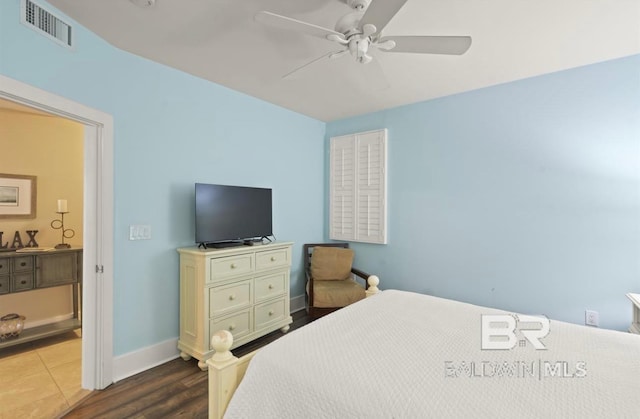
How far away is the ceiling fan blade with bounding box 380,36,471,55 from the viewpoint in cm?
156

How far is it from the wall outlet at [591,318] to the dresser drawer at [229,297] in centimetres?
302

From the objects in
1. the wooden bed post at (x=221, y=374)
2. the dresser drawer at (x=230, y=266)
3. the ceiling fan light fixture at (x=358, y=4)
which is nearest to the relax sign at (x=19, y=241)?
the dresser drawer at (x=230, y=266)

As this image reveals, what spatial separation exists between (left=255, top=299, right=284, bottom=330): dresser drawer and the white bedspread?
1491 millimetres

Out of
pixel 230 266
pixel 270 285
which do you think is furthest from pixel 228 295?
pixel 270 285

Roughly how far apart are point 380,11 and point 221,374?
182 cm

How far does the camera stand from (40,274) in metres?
2.90

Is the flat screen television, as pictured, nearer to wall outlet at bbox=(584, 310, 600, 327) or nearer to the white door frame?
the white door frame

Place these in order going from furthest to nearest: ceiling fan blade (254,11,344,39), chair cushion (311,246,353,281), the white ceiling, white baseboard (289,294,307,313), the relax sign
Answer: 1. white baseboard (289,294,307,313)
2. chair cushion (311,246,353,281)
3. the relax sign
4. the white ceiling
5. ceiling fan blade (254,11,344,39)

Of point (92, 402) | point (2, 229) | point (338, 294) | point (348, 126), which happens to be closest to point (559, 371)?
point (338, 294)

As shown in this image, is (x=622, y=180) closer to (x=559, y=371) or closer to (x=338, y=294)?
(x=559, y=371)

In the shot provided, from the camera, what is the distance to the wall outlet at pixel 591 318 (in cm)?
246

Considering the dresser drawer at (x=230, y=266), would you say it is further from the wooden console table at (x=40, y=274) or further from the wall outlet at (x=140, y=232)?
the wooden console table at (x=40, y=274)

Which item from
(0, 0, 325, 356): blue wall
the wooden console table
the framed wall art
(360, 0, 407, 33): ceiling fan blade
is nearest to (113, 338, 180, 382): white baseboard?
(0, 0, 325, 356): blue wall

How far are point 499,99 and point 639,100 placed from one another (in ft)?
3.25
